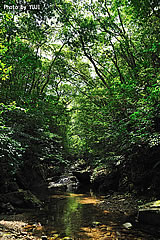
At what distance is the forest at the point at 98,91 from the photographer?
869cm

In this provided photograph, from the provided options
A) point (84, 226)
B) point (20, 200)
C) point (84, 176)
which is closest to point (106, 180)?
point (84, 176)

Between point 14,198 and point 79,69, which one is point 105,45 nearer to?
point 79,69

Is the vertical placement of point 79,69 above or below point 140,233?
above

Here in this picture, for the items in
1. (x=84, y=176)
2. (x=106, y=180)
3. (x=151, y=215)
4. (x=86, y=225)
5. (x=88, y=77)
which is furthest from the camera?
(x=84, y=176)

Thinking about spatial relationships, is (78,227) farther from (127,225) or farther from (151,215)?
(151,215)

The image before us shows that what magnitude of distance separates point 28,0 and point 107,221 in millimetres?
10841

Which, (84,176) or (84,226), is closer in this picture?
(84,226)

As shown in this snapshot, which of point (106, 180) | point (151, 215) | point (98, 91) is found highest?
point (98, 91)

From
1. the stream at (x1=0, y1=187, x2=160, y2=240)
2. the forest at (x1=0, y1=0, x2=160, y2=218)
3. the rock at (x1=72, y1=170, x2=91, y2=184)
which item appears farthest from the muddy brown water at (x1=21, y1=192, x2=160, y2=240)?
the rock at (x1=72, y1=170, x2=91, y2=184)

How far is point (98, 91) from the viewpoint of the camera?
13250 mm

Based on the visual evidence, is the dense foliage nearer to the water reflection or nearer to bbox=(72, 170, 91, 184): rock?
the water reflection

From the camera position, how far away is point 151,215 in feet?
20.1

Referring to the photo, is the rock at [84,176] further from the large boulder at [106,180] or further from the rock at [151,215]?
the rock at [151,215]

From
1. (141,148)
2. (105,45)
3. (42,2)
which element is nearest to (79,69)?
(105,45)
